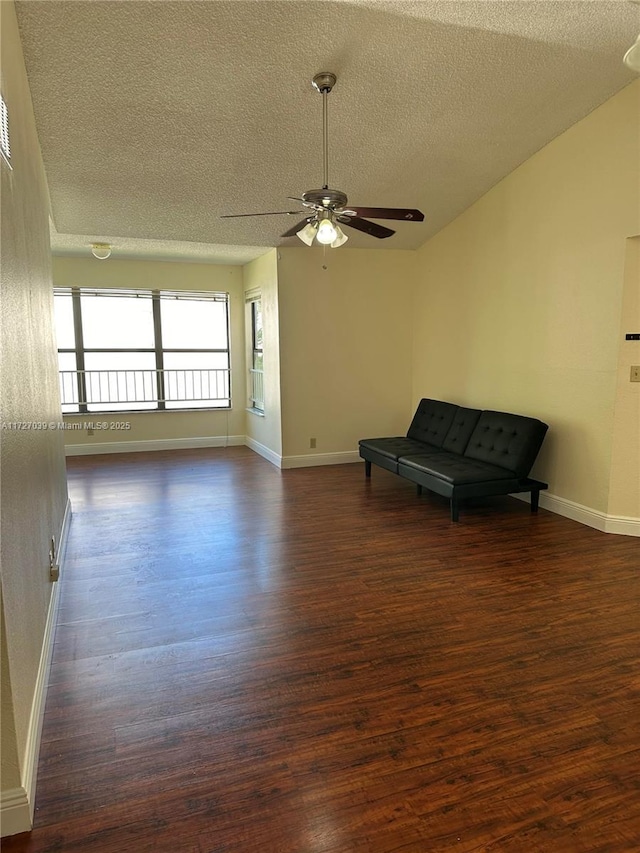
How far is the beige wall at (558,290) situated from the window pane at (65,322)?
475cm

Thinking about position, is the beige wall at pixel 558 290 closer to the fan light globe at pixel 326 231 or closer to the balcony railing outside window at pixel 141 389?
the fan light globe at pixel 326 231

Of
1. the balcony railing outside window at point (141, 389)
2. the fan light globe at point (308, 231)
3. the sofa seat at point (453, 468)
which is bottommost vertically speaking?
the sofa seat at point (453, 468)

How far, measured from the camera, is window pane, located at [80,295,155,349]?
22.8ft

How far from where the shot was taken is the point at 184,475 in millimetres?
5953

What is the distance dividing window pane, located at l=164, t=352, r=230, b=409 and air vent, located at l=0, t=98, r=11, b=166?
215 inches

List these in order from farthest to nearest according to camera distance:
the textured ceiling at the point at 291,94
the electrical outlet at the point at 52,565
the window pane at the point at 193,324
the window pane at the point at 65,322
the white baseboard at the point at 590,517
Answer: the window pane at the point at 193,324 → the window pane at the point at 65,322 → the white baseboard at the point at 590,517 → the textured ceiling at the point at 291,94 → the electrical outlet at the point at 52,565

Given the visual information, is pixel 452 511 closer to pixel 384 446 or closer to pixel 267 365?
pixel 384 446

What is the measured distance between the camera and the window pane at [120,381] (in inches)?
277

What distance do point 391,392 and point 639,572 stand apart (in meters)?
3.66

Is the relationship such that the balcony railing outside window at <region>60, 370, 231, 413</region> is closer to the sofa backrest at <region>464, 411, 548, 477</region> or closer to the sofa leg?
the sofa backrest at <region>464, 411, 548, 477</region>

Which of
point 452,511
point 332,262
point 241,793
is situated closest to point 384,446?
point 452,511

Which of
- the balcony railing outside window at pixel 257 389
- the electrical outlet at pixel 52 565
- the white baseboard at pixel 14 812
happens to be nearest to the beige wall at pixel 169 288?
the balcony railing outside window at pixel 257 389

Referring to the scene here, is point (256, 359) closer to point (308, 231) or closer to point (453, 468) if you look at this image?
point (453, 468)

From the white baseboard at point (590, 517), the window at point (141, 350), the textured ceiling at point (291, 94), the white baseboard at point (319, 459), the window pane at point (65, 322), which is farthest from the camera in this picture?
the window at point (141, 350)
